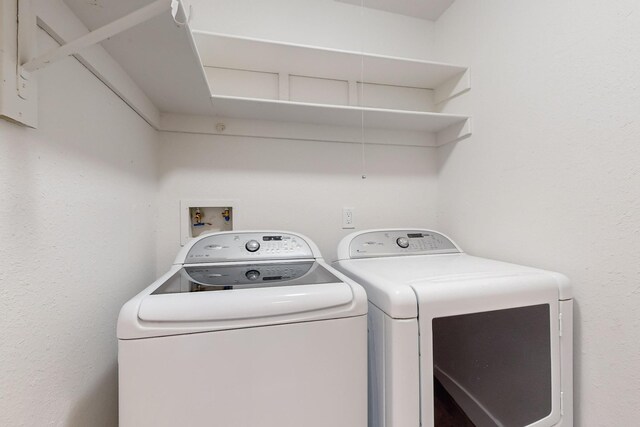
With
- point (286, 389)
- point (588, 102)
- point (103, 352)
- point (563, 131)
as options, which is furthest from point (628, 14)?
point (103, 352)

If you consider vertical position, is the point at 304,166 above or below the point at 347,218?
above

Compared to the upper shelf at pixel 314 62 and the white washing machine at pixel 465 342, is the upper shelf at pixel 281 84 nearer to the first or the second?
the upper shelf at pixel 314 62

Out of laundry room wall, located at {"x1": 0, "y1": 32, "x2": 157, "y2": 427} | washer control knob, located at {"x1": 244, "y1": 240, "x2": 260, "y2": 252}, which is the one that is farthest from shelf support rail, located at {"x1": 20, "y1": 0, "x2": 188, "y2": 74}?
washer control knob, located at {"x1": 244, "y1": 240, "x2": 260, "y2": 252}

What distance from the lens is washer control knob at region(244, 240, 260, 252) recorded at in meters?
1.15

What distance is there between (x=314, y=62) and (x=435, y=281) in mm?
1209

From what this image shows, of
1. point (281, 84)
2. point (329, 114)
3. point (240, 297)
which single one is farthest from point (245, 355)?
point (281, 84)

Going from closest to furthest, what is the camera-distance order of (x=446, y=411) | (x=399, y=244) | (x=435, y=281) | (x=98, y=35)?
(x=98, y=35)
(x=435, y=281)
(x=446, y=411)
(x=399, y=244)

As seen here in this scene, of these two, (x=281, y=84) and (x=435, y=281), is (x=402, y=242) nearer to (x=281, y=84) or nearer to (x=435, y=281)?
(x=435, y=281)

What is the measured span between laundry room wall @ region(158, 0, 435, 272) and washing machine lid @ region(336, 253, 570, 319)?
1.85 feet

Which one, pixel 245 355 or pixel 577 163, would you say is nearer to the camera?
pixel 245 355

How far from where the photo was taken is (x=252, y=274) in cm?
91

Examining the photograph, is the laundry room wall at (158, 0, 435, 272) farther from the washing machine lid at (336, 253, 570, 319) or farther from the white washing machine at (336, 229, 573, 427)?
the washing machine lid at (336, 253, 570, 319)

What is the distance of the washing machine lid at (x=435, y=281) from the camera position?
71cm

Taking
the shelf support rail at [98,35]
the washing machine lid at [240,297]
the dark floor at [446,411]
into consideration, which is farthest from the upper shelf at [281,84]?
the dark floor at [446,411]
